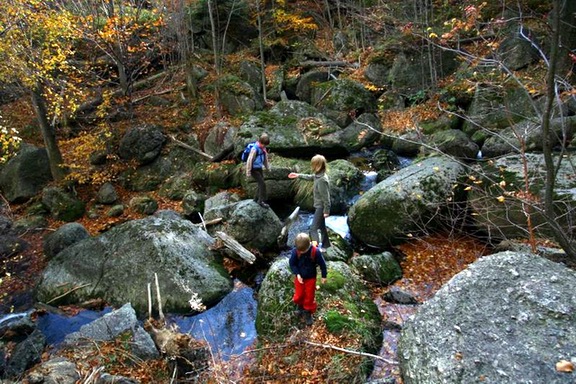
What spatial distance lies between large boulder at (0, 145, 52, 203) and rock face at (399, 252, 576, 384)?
15.1m

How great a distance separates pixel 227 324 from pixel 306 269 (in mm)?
2789

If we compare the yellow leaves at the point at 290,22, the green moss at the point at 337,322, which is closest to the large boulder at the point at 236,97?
the yellow leaves at the point at 290,22

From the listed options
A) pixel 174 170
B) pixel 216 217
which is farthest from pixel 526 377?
pixel 174 170

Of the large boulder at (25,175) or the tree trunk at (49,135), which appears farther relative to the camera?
the large boulder at (25,175)

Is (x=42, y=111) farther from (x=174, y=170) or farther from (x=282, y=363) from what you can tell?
(x=282, y=363)

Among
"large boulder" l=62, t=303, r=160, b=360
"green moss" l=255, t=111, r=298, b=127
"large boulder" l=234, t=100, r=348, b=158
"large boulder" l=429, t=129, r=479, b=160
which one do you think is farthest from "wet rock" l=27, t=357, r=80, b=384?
"large boulder" l=429, t=129, r=479, b=160

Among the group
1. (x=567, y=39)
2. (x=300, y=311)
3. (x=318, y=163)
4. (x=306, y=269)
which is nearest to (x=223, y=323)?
(x=300, y=311)

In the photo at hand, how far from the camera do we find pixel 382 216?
31.9ft

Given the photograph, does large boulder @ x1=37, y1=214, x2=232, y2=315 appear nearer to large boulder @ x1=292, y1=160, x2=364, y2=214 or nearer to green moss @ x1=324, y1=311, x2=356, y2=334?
green moss @ x1=324, y1=311, x2=356, y2=334

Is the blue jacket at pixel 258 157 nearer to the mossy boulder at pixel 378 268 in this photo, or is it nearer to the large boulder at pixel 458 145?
the mossy boulder at pixel 378 268

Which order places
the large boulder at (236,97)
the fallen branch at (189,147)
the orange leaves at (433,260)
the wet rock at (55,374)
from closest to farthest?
the wet rock at (55,374), the orange leaves at (433,260), the fallen branch at (189,147), the large boulder at (236,97)

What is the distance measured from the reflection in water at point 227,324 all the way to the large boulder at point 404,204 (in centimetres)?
357

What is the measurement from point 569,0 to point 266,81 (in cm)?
1502

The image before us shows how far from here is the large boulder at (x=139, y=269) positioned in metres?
8.36
